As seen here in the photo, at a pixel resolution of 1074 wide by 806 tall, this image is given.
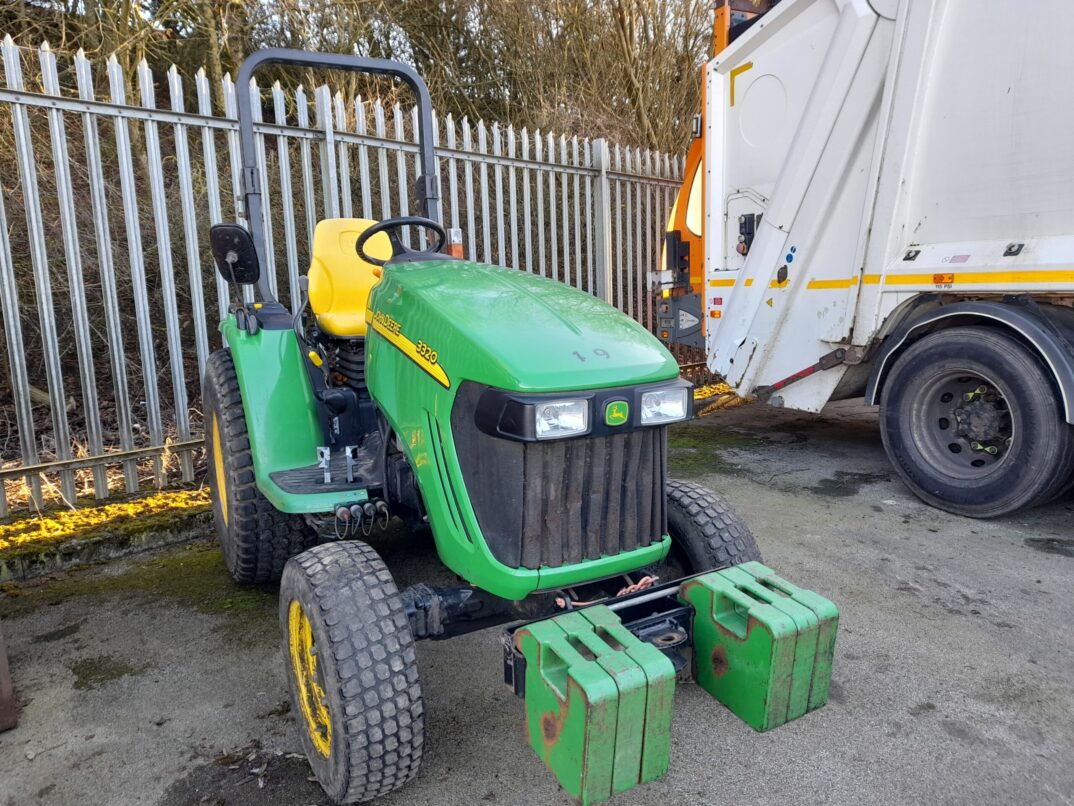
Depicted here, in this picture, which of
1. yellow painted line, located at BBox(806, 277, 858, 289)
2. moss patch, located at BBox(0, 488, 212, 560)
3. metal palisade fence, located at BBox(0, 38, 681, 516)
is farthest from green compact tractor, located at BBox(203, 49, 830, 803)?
yellow painted line, located at BBox(806, 277, 858, 289)

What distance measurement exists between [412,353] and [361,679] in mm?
835

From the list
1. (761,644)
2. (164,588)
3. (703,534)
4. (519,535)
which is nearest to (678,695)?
(703,534)

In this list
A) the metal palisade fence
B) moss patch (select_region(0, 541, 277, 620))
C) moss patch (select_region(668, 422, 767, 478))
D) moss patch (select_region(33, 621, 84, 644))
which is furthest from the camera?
moss patch (select_region(668, 422, 767, 478))

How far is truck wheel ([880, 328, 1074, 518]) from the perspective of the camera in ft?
11.5

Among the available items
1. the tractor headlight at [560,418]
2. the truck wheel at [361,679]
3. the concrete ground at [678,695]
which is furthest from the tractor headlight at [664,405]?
the concrete ground at [678,695]

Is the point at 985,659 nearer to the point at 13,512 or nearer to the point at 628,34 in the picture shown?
the point at 13,512

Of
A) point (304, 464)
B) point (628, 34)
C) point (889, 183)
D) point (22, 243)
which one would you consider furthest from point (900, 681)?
point (628, 34)

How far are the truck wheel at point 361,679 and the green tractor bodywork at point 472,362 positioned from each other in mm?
235

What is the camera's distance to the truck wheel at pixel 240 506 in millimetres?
2713

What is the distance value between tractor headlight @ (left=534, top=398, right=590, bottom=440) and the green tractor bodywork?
0.12 ft

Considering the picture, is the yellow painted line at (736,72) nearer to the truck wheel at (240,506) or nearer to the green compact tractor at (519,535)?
the green compact tractor at (519,535)

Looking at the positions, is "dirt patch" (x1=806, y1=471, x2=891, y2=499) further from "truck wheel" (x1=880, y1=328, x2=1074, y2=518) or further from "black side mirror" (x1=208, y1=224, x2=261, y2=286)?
"black side mirror" (x1=208, y1=224, x2=261, y2=286)

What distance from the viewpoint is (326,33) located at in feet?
28.5

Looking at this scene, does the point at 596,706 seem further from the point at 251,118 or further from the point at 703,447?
the point at 703,447
